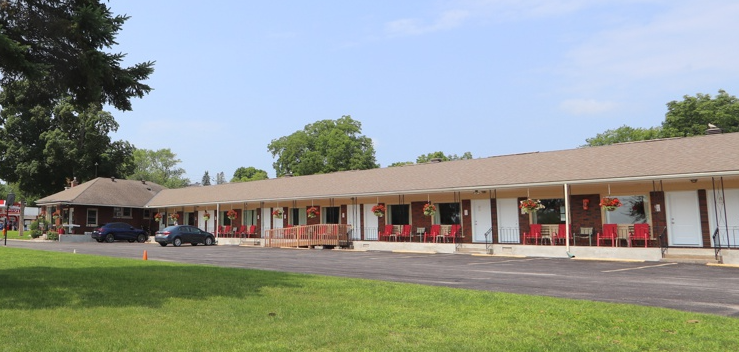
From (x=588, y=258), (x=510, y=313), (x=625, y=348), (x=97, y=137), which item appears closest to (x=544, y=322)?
(x=510, y=313)

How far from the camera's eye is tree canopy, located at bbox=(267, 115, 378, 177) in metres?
67.9

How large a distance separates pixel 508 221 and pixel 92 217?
3504cm

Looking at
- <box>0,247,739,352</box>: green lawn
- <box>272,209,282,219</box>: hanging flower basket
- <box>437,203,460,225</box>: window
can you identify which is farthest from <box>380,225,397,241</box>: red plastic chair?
<box>0,247,739,352</box>: green lawn

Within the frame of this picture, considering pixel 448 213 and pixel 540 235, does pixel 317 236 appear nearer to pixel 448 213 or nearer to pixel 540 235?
pixel 448 213

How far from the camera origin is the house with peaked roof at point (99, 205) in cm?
4191

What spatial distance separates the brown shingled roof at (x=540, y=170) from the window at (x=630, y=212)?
Result: 5.45ft

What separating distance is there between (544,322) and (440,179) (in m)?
21.1

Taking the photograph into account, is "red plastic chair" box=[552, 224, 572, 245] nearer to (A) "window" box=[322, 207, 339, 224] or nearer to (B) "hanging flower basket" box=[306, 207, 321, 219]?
(A) "window" box=[322, 207, 339, 224]

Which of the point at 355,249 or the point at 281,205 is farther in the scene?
the point at 281,205

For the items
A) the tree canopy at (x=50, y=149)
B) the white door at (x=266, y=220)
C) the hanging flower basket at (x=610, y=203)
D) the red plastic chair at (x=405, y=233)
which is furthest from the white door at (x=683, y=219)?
the tree canopy at (x=50, y=149)

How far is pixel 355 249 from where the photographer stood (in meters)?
28.9

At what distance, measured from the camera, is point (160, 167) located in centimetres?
10688

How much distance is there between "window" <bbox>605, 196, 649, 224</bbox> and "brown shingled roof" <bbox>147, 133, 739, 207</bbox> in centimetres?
166

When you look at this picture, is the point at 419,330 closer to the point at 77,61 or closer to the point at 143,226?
the point at 77,61
